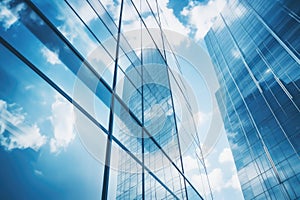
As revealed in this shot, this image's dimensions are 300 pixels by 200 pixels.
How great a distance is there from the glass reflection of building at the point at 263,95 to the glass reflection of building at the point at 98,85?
58.7ft

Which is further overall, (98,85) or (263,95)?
(263,95)

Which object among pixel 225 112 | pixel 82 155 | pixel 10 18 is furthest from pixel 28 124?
pixel 225 112

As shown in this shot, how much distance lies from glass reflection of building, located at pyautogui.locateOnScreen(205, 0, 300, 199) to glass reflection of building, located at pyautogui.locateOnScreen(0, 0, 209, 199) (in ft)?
58.7

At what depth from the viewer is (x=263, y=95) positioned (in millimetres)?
26828

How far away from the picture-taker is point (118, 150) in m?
4.95

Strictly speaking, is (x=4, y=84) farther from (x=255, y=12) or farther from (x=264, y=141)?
(x=255, y=12)

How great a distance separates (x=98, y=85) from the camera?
5.36m

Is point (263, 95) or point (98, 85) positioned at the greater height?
point (263, 95)

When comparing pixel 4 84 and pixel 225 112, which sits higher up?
pixel 225 112

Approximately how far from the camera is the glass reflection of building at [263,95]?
861 inches

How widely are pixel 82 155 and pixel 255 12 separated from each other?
34.7 meters

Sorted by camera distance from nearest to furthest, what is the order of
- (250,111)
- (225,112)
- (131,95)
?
(131,95)
(250,111)
(225,112)

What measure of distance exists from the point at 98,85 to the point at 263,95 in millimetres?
27016

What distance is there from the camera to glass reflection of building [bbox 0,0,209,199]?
390cm
